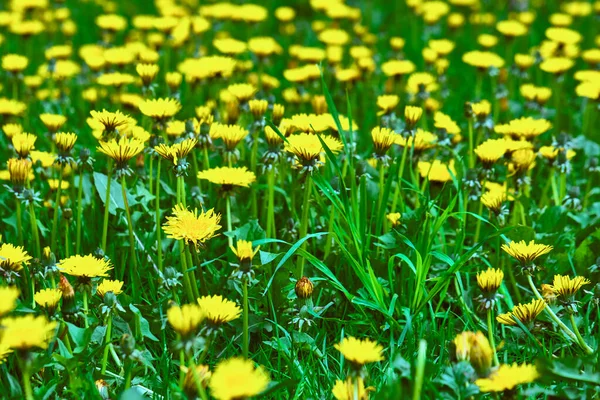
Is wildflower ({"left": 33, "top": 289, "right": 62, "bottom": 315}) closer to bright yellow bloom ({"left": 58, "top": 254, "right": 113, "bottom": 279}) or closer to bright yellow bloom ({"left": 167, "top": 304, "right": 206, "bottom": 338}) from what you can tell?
bright yellow bloom ({"left": 58, "top": 254, "right": 113, "bottom": 279})

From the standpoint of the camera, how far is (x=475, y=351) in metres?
1.75

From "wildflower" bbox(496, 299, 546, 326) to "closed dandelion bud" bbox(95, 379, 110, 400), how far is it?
98 centimetres

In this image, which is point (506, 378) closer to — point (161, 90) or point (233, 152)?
point (233, 152)

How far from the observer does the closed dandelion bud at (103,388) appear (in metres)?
1.91

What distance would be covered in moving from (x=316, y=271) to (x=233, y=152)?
0.50 meters

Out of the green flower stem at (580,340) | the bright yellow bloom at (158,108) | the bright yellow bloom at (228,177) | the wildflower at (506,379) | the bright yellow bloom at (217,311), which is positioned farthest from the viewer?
the bright yellow bloom at (158,108)

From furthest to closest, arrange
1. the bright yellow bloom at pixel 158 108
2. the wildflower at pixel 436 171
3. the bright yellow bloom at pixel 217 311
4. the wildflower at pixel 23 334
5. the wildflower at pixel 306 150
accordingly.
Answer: the wildflower at pixel 436 171 → the bright yellow bloom at pixel 158 108 → the wildflower at pixel 306 150 → the bright yellow bloom at pixel 217 311 → the wildflower at pixel 23 334

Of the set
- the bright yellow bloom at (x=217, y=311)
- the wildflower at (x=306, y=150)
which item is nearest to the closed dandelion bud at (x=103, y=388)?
the bright yellow bloom at (x=217, y=311)

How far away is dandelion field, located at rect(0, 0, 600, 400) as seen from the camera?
188 cm

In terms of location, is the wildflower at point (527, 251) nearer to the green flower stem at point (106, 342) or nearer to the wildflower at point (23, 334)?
the green flower stem at point (106, 342)

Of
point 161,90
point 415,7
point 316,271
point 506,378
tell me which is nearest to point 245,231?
point 316,271

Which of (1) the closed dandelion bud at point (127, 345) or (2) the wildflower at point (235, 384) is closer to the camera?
(2) the wildflower at point (235, 384)

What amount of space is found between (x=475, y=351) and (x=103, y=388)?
864 millimetres

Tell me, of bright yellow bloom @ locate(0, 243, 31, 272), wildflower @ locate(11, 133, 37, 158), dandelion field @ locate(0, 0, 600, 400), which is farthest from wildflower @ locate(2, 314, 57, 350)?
wildflower @ locate(11, 133, 37, 158)
